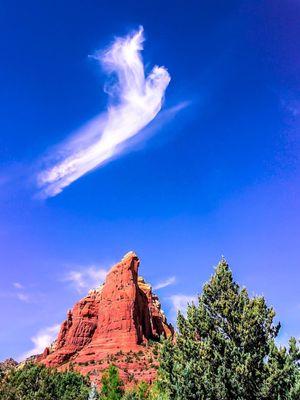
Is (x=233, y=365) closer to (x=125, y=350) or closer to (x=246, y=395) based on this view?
(x=246, y=395)

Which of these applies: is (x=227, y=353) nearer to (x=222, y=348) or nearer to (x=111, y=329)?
(x=222, y=348)

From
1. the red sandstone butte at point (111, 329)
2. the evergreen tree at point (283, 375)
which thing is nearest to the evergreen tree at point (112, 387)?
the red sandstone butte at point (111, 329)

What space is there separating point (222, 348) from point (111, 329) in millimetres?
126010

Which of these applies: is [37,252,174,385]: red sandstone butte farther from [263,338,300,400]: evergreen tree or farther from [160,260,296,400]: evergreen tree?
[263,338,300,400]: evergreen tree

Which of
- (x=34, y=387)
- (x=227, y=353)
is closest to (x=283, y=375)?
(x=227, y=353)

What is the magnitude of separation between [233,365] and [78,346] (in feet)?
437

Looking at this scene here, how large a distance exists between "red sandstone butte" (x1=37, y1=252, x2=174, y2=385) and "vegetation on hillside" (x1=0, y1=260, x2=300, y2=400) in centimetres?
9431

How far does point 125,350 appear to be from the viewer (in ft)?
417

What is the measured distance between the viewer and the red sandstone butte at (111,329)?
12362cm

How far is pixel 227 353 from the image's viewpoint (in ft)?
71.8

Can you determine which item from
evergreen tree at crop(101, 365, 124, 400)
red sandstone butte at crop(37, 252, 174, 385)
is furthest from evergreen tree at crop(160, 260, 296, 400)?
red sandstone butte at crop(37, 252, 174, 385)

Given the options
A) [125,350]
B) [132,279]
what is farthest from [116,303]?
[125,350]

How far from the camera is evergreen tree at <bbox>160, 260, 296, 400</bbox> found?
68.8 feet

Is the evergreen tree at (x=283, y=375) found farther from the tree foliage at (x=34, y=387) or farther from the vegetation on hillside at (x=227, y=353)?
the tree foliage at (x=34, y=387)
